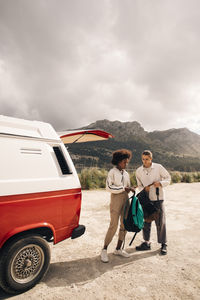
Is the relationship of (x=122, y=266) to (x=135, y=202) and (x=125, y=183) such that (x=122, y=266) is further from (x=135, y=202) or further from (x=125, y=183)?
(x=125, y=183)

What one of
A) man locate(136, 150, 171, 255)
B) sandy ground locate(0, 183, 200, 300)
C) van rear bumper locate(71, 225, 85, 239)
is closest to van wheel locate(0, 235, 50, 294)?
sandy ground locate(0, 183, 200, 300)

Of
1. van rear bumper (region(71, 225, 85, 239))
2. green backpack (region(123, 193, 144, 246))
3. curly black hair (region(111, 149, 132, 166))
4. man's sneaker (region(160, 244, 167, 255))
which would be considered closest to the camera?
van rear bumper (region(71, 225, 85, 239))

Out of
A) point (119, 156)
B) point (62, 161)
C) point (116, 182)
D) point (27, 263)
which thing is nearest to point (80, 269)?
point (27, 263)

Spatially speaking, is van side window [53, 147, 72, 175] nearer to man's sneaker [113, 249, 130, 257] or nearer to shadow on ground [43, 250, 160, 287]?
shadow on ground [43, 250, 160, 287]

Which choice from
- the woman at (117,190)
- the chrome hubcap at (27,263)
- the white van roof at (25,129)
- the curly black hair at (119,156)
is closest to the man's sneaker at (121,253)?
the woman at (117,190)

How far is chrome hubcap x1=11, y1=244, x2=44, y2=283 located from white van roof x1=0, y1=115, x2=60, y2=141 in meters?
1.57

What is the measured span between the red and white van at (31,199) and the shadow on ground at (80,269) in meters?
0.29

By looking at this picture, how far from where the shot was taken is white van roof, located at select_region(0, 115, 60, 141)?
2.38 metres

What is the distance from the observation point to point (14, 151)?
2.28 metres

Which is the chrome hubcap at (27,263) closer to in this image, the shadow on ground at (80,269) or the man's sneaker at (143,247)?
the shadow on ground at (80,269)

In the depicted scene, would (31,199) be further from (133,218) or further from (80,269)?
(133,218)

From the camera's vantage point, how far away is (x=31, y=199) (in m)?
2.27

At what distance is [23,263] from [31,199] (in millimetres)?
899

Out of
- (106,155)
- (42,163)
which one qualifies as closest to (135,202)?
(42,163)
